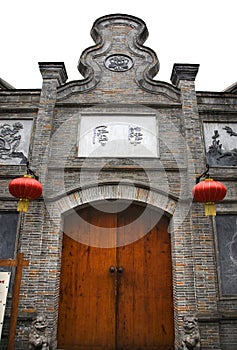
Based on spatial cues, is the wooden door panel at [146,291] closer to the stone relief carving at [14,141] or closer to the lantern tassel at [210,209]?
the lantern tassel at [210,209]

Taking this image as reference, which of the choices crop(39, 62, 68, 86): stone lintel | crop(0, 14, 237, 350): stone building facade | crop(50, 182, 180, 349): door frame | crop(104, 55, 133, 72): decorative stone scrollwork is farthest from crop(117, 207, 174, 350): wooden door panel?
crop(39, 62, 68, 86): stone lintel

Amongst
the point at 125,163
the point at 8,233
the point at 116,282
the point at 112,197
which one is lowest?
the point at 116,282

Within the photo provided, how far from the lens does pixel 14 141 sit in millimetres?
5555

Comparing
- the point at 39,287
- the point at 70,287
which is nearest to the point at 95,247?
the point at 70,287

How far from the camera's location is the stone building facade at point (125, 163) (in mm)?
4551

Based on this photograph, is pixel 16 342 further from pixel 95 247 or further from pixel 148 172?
pixel 148 172

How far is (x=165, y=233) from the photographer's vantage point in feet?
16.9

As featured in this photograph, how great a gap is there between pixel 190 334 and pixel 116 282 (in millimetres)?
1397

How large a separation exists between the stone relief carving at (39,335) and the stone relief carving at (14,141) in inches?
108

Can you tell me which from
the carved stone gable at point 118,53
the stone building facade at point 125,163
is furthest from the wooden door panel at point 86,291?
the carved stone gable at point 118,53

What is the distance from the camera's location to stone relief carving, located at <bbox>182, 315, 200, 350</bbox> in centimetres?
406

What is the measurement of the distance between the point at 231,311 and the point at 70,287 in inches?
104

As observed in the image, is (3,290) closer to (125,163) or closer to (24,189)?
(24,189)

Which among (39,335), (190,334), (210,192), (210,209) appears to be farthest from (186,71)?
(39,335)
